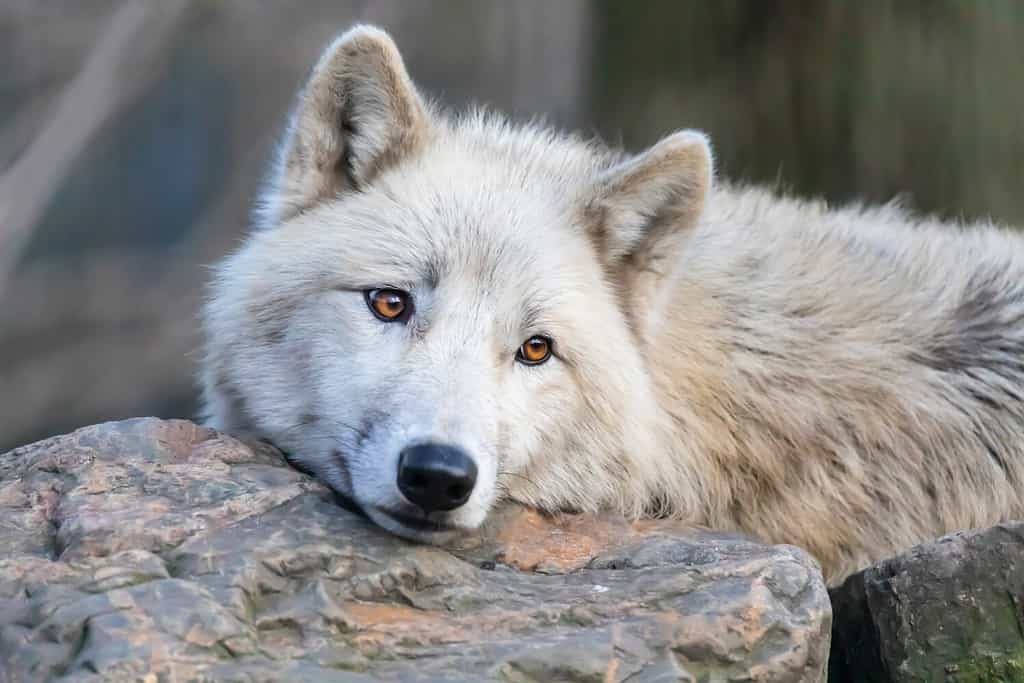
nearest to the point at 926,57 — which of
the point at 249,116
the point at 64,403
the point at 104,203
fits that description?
the point at 249,116

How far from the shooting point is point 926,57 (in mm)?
8477

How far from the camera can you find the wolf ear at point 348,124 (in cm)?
469

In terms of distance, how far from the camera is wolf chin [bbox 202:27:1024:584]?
432 cm

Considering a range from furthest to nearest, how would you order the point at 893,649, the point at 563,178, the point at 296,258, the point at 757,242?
the point at 757,242 → the point at 563,178 → the point at 296,258 → the point at 893,649

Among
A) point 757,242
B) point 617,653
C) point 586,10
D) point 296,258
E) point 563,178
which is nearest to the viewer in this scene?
point 617,653

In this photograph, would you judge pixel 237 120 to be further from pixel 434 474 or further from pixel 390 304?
pixel 434 474

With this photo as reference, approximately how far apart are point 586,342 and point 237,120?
472 cm

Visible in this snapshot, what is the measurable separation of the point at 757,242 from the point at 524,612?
7.83ft

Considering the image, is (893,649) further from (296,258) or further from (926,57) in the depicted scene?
(926,57)

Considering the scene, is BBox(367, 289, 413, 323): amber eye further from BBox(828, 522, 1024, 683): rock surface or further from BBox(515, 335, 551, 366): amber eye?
BBox(828, 522, 1024, 683): rock surface

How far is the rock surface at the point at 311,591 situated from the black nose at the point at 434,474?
17 centimetres

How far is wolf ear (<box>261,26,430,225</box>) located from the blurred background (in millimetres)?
3490

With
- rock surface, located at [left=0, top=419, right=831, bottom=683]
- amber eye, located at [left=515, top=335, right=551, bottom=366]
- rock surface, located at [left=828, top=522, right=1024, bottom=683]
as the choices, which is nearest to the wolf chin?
amber eye, located at [left=515, top=335, right=551, bottom=366]

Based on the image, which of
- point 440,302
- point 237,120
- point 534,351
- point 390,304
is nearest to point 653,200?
point 534,351
